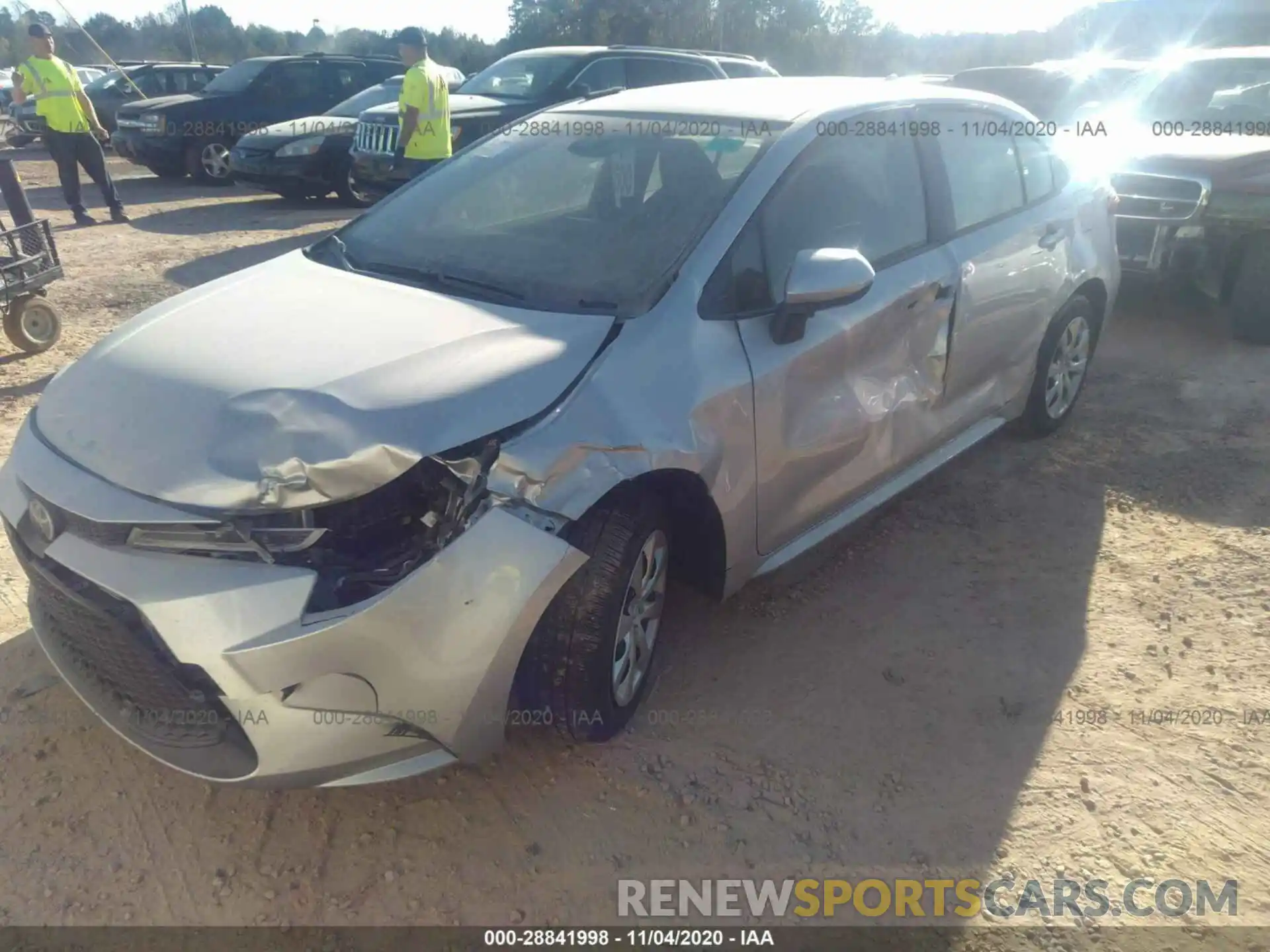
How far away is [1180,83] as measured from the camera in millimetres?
7531

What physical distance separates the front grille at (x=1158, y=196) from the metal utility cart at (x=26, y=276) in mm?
6615

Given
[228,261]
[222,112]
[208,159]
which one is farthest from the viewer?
[208,159]

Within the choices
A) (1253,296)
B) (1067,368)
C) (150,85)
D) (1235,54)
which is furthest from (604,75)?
(150,85)

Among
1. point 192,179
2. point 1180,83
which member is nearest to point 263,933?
point 1180,83

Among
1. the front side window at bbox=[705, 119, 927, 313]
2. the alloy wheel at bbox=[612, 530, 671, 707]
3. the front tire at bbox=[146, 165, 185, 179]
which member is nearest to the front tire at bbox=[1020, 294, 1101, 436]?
the front side window at bbox=[705, 119, 927, 313]

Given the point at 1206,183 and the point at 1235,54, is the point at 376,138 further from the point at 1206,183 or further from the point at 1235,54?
the point at 1235,54

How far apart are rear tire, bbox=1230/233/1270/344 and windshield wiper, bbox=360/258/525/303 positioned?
18.0 feet

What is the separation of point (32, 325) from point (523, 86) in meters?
5.95

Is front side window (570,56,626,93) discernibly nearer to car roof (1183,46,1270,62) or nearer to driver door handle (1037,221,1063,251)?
car roof (1183,46,1270,62)

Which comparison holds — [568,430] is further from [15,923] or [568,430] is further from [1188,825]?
[1188,825]

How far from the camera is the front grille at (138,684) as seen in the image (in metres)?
2.07

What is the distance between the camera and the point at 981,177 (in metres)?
3.82

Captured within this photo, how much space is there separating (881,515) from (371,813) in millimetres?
2437

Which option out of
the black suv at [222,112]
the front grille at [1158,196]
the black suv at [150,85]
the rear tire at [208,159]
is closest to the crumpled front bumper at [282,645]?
the front grille at [1158,196]
